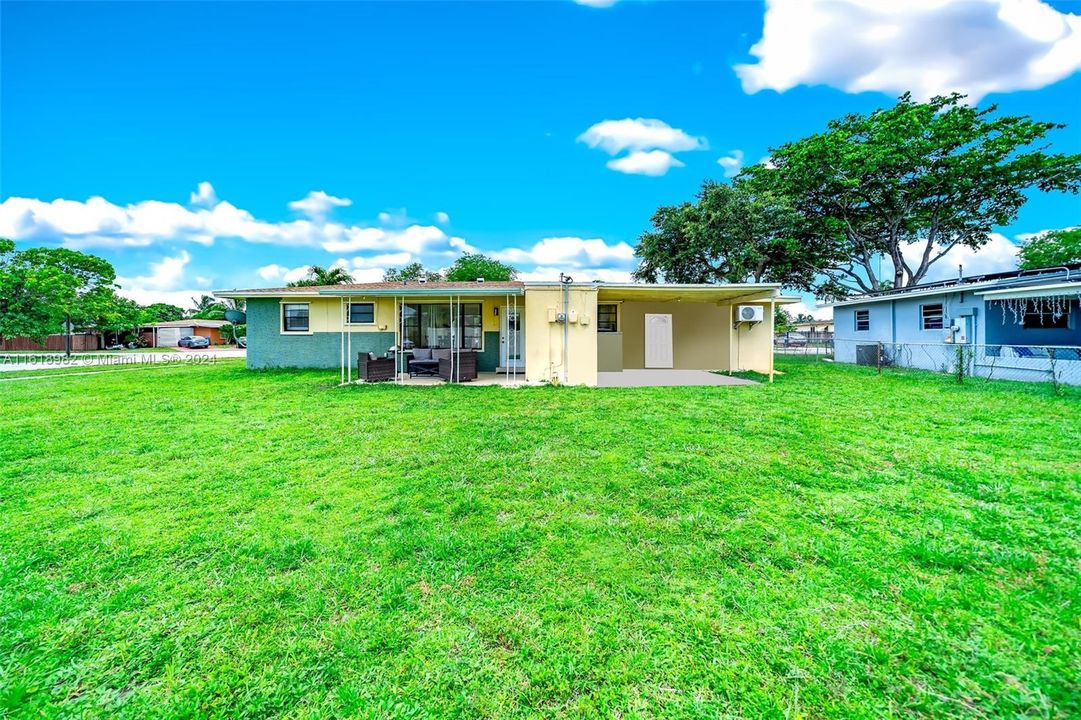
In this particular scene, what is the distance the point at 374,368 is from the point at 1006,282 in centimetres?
1771

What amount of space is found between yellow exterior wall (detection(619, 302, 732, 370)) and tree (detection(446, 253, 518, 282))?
2490 cm

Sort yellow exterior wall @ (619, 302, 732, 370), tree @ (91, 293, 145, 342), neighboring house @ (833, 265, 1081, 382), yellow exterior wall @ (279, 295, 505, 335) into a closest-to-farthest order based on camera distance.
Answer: neighboring house @ (833, 265, 1081, 382) < yellow exterior wall @ (279, 295, 505, 335) < yellow exterior wall @ (619, 302, 732, 370) < tree @ (91, 293, 145, 342)

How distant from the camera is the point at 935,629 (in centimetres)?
208

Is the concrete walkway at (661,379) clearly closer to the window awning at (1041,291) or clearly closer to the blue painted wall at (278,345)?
the window awning at (1041,291)

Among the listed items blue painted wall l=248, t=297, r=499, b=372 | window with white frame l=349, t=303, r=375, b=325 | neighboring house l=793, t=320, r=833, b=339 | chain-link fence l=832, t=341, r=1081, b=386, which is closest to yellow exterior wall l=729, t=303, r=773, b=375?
chain-link fence l=832, t=341, r=1081, b=386

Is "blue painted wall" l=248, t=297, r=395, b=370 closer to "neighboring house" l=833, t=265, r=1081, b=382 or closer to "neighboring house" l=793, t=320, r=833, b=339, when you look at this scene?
"neighboring house" l=833, t=265, r=1081, b=382

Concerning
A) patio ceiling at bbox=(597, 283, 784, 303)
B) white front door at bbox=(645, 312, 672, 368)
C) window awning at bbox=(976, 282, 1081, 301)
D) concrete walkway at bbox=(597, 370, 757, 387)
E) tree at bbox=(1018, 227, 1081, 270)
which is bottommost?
concrete walkway at bbox=(597, 370, 757, 387)

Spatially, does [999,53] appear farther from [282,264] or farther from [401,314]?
[282,264]

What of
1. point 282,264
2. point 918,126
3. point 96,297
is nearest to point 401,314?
point 918,126

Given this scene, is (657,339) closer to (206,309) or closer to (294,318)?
(294,318)

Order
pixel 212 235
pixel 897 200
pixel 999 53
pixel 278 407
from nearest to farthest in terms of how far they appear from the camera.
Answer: pixel 278 407
pixel 999 53
pixel 897 200
pixel 212 235

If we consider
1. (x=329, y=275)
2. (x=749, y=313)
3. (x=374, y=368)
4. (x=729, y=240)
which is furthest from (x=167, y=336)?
(x=749, y=313)

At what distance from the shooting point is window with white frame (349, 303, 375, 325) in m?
13.3

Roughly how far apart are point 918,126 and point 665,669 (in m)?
25.1
